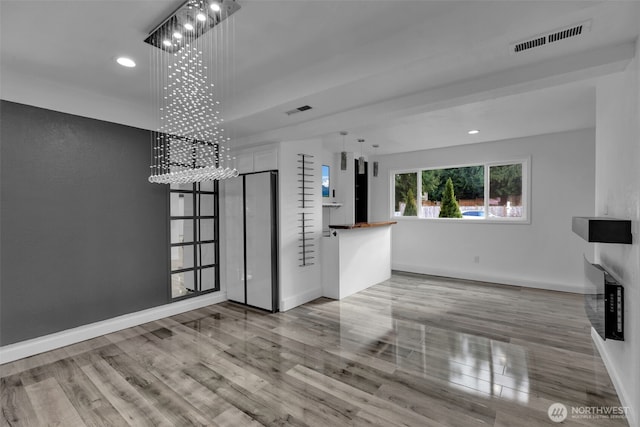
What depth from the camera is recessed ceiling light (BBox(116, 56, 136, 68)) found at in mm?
2685

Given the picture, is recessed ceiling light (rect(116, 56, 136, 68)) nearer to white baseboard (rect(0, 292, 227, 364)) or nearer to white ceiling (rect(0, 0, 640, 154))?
white ceiling (rect(0, 0, 640, 154))

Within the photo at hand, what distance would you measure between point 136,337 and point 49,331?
0.81 m

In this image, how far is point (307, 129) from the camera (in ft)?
12.6

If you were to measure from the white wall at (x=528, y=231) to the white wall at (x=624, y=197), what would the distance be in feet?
8.30

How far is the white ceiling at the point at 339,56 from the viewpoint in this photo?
199 cm

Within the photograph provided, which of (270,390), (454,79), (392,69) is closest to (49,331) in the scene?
(270,390)

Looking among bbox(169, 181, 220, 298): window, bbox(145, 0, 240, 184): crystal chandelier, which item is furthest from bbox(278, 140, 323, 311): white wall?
bbox(169, 181, 220, 298): window

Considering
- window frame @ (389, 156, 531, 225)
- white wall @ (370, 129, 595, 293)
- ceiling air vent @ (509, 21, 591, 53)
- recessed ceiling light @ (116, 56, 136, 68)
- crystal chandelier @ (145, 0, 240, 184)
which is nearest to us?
ceiling air vent @ (509, 21, 591, 53)

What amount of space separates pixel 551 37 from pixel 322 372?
2982mm

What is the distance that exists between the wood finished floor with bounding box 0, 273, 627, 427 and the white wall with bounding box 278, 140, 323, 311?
0.45 metres

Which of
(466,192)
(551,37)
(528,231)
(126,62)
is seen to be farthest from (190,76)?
(528,231)

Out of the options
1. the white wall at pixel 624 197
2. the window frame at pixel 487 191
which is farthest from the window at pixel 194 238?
the white wall at pixel 624 197

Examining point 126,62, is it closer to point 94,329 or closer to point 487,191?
point 94,329

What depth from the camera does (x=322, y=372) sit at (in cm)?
273
